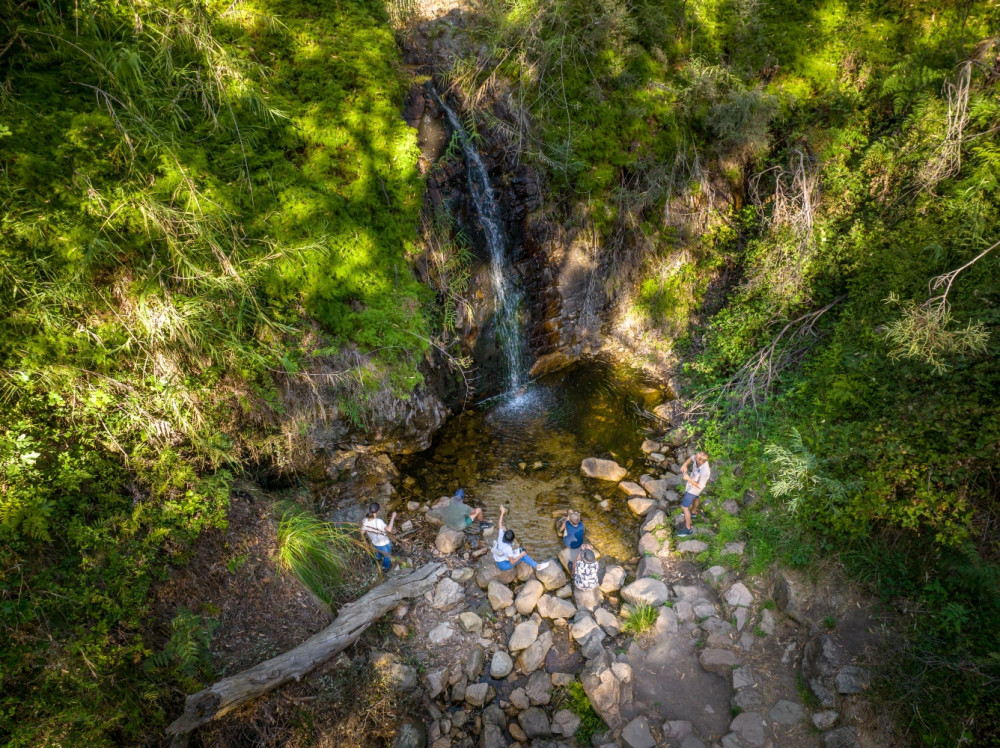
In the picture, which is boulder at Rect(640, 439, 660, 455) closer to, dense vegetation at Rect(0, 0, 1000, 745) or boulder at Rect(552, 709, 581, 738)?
dense vegetation at Rect(0, 0, 1000, 745)

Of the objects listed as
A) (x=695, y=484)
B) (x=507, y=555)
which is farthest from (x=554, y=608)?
(x=695, y=484)

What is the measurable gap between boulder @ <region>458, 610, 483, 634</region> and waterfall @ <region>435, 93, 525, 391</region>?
5472 mm

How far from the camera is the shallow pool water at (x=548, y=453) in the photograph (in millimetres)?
7484

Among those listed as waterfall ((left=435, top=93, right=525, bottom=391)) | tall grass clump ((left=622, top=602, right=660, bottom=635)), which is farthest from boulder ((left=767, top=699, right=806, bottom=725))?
waterfall ((left=435, top=93, right=525, bottom=391))

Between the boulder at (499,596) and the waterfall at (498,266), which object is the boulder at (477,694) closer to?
the boulder at (499,596)

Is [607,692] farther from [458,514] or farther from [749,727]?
[458,514]

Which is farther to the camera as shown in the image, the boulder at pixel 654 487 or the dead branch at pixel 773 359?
the boulder at pixel 654 487

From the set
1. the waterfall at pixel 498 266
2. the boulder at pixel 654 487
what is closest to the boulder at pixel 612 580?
the boulder at pixel 654 487

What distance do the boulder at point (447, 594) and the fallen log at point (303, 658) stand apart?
0.15 m

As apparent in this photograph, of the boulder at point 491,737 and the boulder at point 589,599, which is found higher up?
the boulder at point 491,737

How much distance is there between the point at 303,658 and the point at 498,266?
7775 millimetres

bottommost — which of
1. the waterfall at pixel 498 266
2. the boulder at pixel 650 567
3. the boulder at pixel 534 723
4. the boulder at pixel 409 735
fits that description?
the boulder at pixel 650 567

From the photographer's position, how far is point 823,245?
7.02 metres

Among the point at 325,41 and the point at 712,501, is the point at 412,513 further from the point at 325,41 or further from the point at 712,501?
the point at 325,41
